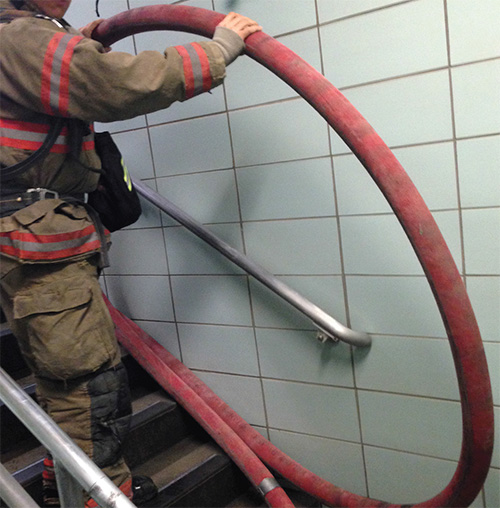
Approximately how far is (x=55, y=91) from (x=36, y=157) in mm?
201

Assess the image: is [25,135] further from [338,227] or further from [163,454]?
[163,454]

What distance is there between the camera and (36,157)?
4.60 ft

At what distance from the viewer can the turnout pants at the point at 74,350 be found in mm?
1430

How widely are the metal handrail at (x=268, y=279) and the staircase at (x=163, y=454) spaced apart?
737 mm

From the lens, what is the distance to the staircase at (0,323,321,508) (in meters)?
1.87

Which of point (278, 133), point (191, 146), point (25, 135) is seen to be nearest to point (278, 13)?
point (278, 133)

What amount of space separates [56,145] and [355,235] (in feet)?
3.27

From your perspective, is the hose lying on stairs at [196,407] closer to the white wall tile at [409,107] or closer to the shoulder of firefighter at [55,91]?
the shoulder of firefighter at [55,91]

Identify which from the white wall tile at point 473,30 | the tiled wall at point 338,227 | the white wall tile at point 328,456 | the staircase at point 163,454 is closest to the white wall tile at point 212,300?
the tiled wall at point 338,227

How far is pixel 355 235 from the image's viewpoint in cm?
172

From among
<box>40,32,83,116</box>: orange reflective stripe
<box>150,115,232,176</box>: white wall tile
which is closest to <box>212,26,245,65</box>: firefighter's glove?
<box>40,32,83,116</box>: orange reflective stripe

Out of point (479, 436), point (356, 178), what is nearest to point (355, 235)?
point (356, 178)

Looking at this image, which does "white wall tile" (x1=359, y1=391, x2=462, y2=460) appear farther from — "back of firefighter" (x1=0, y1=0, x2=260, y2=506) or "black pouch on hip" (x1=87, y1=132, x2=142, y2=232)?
"black pouch on hip" (x1=87, y1=132, x2=142, y2=232)

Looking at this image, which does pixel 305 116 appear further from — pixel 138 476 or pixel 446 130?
pixel 138 476
